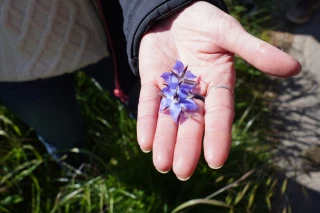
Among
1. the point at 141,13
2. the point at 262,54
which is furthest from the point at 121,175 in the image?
the point at 262,54

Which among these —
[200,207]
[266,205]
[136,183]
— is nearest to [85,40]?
[136,183]

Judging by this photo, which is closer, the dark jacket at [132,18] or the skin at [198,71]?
the skin at [198,71]

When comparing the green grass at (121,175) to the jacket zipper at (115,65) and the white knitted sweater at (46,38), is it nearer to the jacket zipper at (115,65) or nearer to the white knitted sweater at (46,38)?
the jacket zipper at (115,65)

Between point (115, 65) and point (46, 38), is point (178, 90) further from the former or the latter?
point (46, 38)

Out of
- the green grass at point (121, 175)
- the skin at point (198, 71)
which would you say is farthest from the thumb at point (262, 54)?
the green grass at point (121, 175)

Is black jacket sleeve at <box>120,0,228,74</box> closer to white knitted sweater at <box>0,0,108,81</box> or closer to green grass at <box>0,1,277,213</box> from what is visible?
white knitted sweater at <box>0,0,108,81</box>

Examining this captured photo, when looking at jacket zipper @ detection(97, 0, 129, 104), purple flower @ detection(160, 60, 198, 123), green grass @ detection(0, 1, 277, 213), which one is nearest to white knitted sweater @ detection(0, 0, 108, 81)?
jacket zipper @ detection(97, 0, 129, 104)
